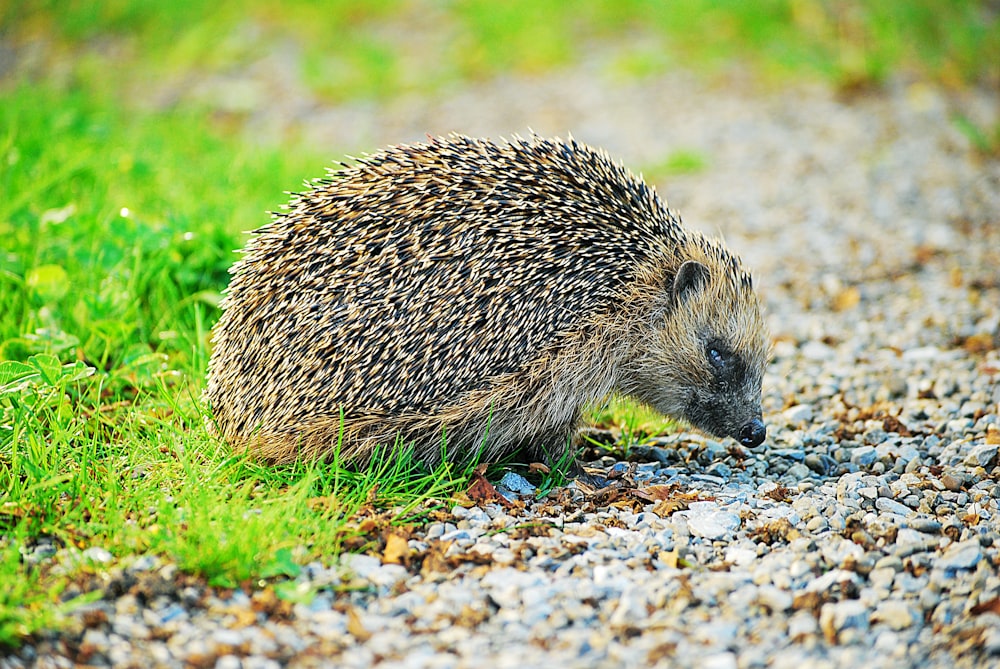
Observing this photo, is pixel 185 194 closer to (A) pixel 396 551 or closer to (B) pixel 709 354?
(B) pixel 709 354

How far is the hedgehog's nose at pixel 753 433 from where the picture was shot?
4906 mm

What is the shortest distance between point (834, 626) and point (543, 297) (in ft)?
6.06

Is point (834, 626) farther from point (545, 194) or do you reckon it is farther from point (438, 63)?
point (438, 63)

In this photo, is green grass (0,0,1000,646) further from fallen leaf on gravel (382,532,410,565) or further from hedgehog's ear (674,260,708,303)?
hedgehog's ear (674,260,708,303)

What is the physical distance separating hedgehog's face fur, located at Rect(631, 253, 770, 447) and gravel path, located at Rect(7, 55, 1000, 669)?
0.89 ft

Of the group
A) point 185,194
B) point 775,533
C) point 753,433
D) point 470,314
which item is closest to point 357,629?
point 470,314

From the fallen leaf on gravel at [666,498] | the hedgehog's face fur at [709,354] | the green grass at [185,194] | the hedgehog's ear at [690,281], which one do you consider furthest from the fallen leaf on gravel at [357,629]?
the hedgehog's ear at [690,281]

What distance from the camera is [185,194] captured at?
281 inches

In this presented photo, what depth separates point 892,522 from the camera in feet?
13.6

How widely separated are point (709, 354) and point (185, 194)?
406 cm

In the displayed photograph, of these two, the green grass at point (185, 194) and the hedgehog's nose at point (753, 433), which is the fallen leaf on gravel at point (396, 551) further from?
the hedgehog's nose at point (753, 433)

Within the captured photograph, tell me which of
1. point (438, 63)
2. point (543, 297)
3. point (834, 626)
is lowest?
point (834, 626)

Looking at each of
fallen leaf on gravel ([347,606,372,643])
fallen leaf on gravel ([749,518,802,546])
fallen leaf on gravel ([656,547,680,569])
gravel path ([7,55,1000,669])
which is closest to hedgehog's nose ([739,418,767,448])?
gravel path ([7,55,1000,669])

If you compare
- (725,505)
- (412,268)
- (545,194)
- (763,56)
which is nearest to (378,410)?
(412,268)
